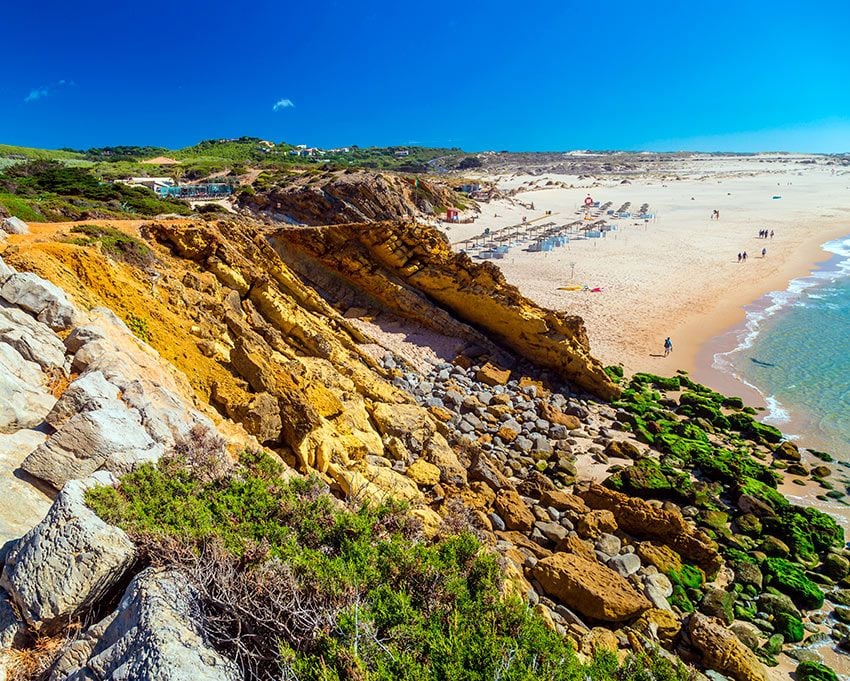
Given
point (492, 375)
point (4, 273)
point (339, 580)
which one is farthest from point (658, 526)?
point (4, 273)

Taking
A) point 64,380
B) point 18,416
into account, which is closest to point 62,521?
point 18,416

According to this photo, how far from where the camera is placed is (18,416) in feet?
19.4

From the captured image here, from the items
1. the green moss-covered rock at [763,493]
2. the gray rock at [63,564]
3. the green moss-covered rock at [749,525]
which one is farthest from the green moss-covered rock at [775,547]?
the gray rock at [63,564]

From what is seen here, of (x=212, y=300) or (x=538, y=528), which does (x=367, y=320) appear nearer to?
(x=212, y=300)

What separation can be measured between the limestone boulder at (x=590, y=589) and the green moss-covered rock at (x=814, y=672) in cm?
273

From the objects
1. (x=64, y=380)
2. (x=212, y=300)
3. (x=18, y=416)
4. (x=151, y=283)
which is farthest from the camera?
(x=212, y=300)

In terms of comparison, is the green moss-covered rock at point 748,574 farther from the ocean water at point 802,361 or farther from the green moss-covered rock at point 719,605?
the ocean water at point 802,361

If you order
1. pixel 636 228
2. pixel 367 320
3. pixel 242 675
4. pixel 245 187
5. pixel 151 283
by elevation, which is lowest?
pixel 242 675

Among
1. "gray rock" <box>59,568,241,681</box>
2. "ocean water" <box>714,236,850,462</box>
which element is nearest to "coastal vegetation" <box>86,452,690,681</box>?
"gray rock" <box>59,568,241,681</box>

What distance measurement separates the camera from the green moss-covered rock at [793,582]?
10.6 m

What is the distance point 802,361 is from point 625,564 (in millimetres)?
18199

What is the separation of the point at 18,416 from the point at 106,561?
2930 mm

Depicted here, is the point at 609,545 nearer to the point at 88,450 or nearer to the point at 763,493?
the point at 763,493

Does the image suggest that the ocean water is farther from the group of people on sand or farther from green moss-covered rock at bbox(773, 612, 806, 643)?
green moss-covered rock at bbox(773, 612, 806, 643)
